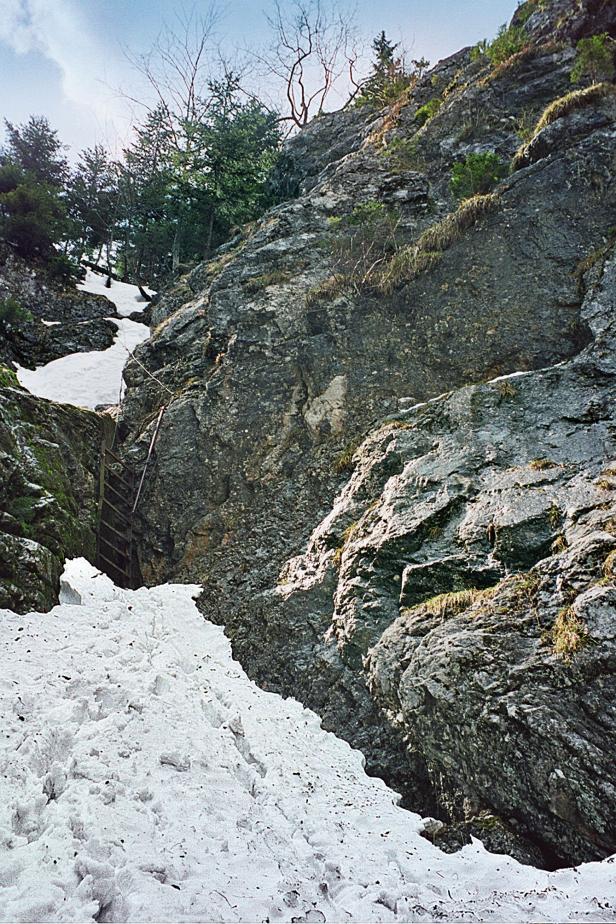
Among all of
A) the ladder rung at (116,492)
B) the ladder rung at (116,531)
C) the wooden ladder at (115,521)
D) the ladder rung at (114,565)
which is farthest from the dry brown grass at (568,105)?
the ladder rung at (114,565)

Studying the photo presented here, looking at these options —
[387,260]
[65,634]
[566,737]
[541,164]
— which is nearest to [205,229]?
[387,260]

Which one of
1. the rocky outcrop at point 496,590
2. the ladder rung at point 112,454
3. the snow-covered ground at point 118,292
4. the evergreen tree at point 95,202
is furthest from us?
the evergreen tree at point 95,202

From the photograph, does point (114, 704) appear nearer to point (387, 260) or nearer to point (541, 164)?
point (387, 260)

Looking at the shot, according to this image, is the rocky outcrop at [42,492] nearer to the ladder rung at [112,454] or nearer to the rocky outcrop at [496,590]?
the ladder rung at [112,454]

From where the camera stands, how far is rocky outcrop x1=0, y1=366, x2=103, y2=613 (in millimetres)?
7305

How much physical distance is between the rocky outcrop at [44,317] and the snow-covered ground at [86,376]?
30.4 inches

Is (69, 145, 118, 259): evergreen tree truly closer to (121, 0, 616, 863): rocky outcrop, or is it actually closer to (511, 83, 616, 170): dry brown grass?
(121, 0, 616, 863): rocky outcrop

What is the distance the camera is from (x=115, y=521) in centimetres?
1077

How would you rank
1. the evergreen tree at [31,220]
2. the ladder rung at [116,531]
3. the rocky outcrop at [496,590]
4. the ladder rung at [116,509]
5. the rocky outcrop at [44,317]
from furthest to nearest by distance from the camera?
1. the evergreen tree at [31,220]
2. the rocky outcrop at [44,317]
3. the ladder rung at [116,509]
4. the ladder rung at [116,531]
5. the rocky outcrop at [496,590]

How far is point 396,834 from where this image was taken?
4.47 meters

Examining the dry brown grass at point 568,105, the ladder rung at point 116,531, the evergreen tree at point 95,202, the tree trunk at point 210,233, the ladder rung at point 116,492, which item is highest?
the evergreen tree at point 95,202

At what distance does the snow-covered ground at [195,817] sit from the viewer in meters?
3.53

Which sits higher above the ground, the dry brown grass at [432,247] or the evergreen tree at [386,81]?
the evergreen tree at [386,81]

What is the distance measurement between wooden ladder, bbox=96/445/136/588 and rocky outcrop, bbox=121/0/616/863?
0.39m
